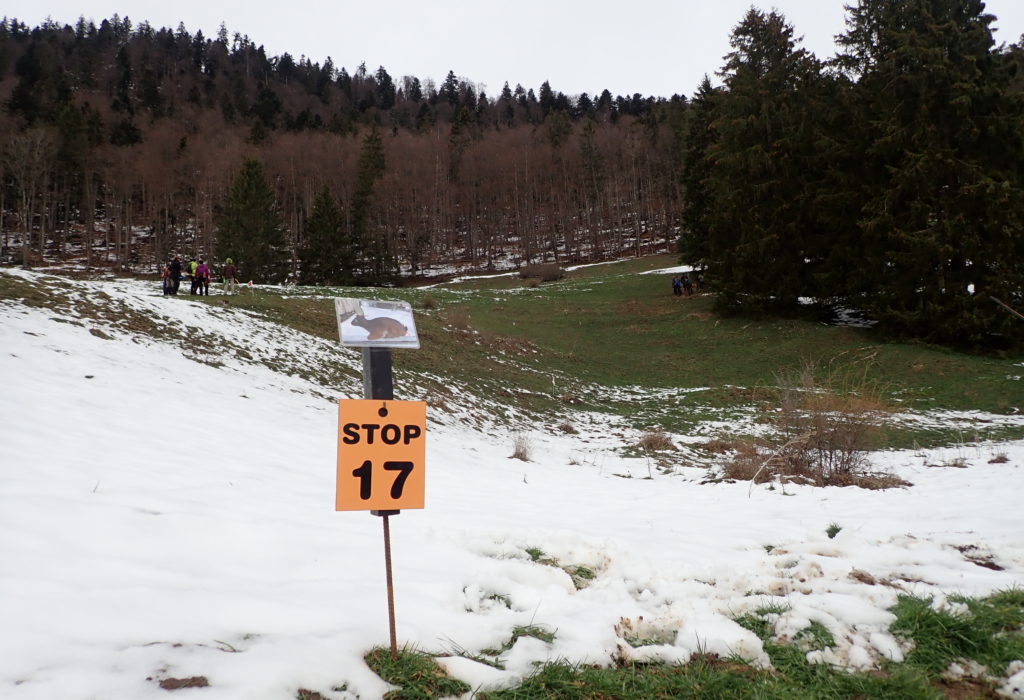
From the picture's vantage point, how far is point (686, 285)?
34.2m

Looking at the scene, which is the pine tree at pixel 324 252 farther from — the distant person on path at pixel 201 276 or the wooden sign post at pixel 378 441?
the wooden sign post at pixel 378 441

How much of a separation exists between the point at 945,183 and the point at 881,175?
2709mm

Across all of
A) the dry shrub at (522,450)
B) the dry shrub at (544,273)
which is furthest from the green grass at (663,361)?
the dry shrub at (544,273)

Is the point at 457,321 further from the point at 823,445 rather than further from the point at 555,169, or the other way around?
the point at 555,169

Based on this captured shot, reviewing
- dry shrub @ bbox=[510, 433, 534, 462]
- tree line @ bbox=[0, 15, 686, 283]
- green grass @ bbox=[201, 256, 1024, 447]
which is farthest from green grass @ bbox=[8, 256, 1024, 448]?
tree line @ bbox=[0, 15, 686, 283]

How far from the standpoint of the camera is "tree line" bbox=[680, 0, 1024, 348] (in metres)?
21.9

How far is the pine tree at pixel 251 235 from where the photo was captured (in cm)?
4628

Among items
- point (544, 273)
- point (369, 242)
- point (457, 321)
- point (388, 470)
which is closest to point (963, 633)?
point (388, 470)

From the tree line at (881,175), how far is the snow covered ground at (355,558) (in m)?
17.3

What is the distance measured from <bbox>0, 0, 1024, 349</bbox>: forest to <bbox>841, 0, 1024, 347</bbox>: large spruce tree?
0.10 metres

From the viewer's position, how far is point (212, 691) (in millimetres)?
2168

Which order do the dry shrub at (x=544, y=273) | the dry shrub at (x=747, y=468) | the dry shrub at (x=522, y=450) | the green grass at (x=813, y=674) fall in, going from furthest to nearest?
the dry shrub at (x=544, y=273)
the dry shrub at (x=522, y=450)
the dry shrub at (x=747, y=468)
the green grass at (x=813, y=674)

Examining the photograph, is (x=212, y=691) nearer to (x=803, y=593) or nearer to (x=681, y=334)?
(x=803, y=593)

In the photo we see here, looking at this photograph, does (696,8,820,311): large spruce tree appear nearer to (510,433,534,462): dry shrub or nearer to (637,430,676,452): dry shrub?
(637,430,676,452): dry shrub
